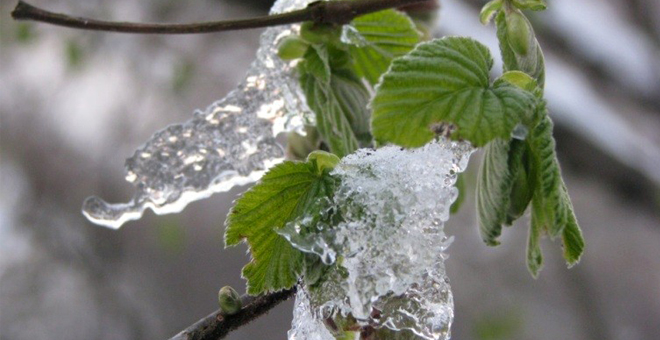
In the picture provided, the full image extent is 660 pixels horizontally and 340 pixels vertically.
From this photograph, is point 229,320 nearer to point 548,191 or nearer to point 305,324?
point 305,324

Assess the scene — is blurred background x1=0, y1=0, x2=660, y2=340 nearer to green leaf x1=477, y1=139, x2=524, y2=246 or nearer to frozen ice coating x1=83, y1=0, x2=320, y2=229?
frozen ice coating x1=83, y1=0, x2=320, y2=229

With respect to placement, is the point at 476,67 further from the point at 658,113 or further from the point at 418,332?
the point at 658,113

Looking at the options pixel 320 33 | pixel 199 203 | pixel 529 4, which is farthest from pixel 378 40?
pixel 199 203

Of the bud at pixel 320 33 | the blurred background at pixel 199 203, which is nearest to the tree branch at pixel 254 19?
the bud at pixel 320 33

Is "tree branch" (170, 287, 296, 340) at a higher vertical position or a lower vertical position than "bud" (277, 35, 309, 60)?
lower

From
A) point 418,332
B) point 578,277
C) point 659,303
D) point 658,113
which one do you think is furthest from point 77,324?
point 418,332

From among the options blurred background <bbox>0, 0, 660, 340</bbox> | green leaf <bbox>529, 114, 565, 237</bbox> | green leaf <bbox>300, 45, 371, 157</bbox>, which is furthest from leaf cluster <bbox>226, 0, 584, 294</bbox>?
blurred background <bbox>0, 0, 660, 340</bbox>
